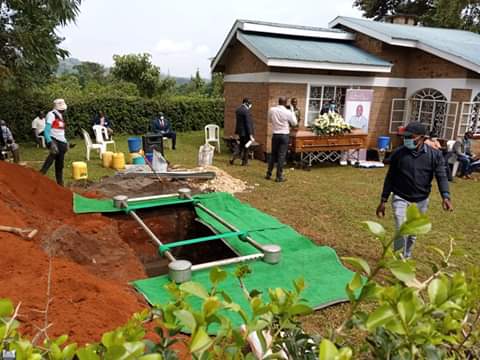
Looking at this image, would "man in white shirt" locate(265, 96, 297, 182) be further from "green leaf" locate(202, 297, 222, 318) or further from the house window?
"green leaf" locate(202, 297, 222, 318)

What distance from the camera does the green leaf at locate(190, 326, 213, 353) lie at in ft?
2.55

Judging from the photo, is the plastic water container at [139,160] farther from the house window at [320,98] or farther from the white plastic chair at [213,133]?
the house window at [320,98]

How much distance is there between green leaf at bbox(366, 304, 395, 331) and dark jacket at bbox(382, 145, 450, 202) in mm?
3730

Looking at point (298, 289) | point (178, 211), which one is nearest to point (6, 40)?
point (178, 211)

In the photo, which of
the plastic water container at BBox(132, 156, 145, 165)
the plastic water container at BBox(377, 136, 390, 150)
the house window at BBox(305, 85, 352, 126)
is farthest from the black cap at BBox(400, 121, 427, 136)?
the plastic water container at BBox(377, 136, 390, 150)

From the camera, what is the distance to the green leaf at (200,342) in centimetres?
78

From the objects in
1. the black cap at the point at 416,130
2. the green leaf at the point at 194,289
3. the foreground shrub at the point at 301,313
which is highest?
the black cap at the point at 416,130

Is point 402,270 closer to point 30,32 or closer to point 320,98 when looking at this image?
point 320,98

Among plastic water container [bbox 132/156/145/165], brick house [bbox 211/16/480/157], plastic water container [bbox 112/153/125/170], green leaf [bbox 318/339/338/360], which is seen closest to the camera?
green leaf [bbox 318/339/338/360]

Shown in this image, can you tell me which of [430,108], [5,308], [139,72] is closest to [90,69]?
[139,72]

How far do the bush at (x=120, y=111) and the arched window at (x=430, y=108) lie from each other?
1044cm

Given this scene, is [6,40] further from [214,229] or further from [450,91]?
[450,91]

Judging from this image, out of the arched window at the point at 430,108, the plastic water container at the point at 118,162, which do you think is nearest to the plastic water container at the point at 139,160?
the plastic water container at the point at 118,162

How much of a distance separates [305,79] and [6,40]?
8535 mm
